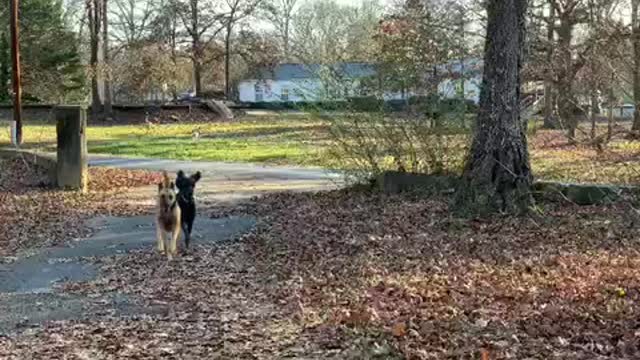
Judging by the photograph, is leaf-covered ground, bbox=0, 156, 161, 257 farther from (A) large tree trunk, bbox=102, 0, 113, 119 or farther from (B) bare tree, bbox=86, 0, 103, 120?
(A) large tree trunk, bbox=102, 0, 113, 119

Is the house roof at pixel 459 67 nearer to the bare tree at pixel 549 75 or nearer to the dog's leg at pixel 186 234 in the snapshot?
the bare tree at pixel 549 75

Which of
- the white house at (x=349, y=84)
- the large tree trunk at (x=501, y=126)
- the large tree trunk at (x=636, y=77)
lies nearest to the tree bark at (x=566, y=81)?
the large tree trunk at (x=501, y=126)

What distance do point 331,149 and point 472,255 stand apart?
7.17 m

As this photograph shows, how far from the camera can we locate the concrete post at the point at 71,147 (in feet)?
62.2

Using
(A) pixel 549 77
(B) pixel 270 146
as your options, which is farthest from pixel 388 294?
(B) pixel 270 146

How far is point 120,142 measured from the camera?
126 ft

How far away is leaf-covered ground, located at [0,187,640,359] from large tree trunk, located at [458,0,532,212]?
57 cm

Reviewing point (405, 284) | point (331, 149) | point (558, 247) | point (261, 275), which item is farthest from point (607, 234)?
point (331, 149)

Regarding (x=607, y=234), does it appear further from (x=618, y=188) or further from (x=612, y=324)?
(x=612, y=324)

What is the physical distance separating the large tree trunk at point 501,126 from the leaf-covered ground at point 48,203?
619 cm

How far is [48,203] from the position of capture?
16766mm

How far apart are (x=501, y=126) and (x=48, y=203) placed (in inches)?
360

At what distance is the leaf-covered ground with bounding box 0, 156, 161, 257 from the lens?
43.5 ft

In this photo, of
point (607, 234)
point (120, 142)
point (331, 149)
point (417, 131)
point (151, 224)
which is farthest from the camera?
point (120, 142)
